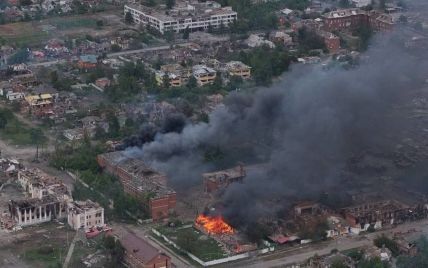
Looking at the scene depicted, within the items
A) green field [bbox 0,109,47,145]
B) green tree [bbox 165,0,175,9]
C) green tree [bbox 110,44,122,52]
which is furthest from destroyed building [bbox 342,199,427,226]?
green tree [bbox 165,0,175,9]

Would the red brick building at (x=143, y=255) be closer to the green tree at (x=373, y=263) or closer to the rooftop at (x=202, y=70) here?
the green tree at (x=373, y=263)

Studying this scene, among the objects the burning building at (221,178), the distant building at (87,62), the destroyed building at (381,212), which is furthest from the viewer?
the distant building at (87,62)

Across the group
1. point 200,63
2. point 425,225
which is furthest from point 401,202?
point 200,63

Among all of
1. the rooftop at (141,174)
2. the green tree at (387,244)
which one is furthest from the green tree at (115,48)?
the green tree at (387,244)

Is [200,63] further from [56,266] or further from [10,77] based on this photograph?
[56,266]

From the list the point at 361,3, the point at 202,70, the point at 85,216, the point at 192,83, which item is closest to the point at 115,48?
the point at 202,70

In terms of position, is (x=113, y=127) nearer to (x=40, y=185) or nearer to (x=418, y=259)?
(x=40, y=185)
